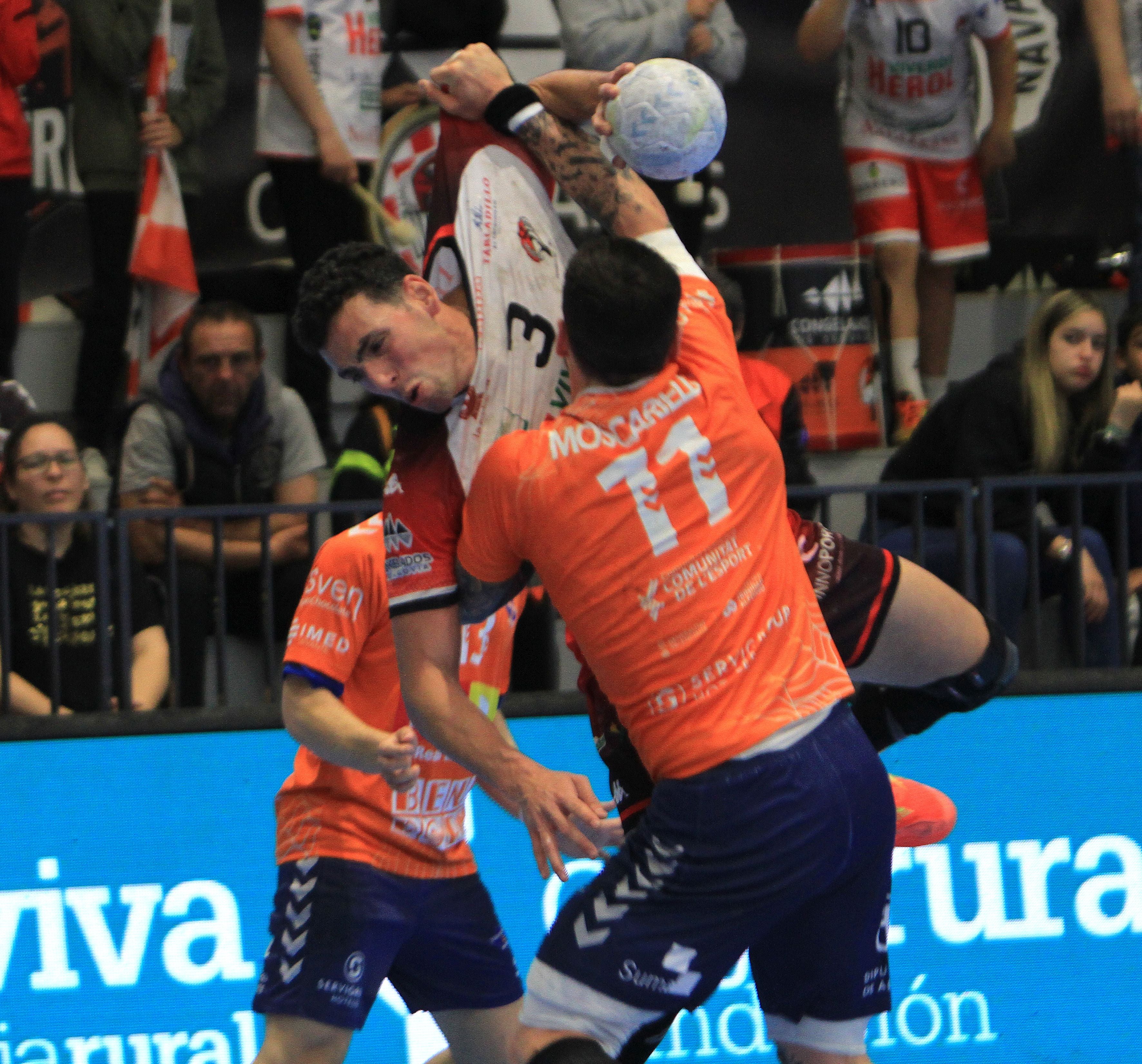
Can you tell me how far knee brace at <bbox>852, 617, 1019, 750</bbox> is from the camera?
396 centimetres

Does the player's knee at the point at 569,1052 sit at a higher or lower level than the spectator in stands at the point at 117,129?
lower

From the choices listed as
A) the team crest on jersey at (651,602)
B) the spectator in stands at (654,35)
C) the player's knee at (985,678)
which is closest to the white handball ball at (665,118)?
the team crest on jersey at (651,602)

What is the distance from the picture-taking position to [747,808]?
3.23m

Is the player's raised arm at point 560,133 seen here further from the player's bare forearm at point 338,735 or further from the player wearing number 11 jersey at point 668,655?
the player's bare forearm at point 338,735

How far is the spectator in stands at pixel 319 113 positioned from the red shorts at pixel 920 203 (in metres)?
1.95

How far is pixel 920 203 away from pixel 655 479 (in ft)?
13.2

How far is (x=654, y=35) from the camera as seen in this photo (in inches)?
253

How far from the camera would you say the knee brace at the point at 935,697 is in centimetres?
396

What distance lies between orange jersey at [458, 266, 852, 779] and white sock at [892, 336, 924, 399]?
143 inches

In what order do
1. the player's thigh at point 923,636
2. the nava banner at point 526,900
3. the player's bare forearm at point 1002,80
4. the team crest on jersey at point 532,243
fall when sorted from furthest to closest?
the player's bare forearm at point 1002,80 < the nava banner at point 526,900 < the player's thigh at point 923,636 < the team crest on jersey at point 532,243

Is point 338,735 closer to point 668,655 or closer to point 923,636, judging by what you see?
point 668,655

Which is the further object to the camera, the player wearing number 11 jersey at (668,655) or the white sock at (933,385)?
the white sock at (933,385)

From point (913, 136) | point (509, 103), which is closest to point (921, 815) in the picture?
point (509, 103)

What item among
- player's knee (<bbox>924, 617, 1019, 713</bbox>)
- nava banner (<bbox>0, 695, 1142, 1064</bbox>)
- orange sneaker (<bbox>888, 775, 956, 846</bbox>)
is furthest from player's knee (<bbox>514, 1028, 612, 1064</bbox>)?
nava banner (<bbox>0, 695, 1142, 1064</bbox>)
